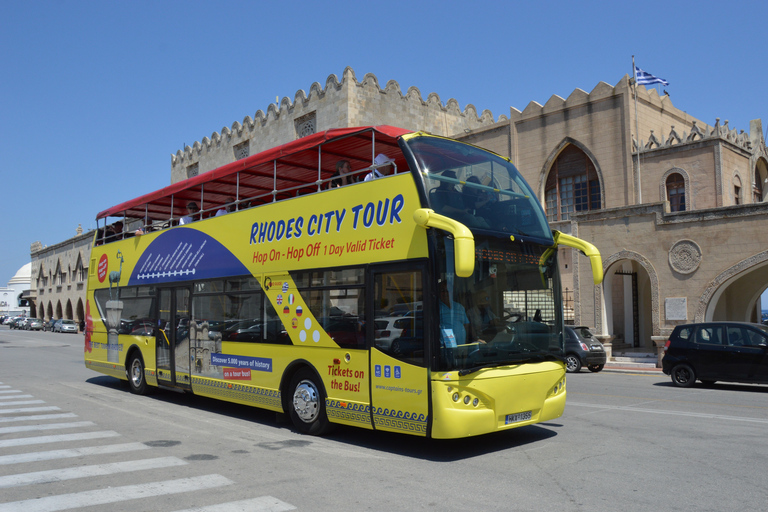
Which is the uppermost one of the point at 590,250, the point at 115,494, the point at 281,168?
the point at 281,168

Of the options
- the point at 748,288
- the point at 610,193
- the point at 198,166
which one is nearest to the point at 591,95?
the point at 610,193

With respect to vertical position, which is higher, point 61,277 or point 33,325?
point 61,277

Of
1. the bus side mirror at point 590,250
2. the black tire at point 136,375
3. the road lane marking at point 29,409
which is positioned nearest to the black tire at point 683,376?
the bus side mirror at point 590,250

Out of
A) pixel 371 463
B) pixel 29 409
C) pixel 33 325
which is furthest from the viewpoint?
pixel 33 325

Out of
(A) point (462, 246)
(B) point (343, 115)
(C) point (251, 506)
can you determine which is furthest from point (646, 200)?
(C) point (251, 506)

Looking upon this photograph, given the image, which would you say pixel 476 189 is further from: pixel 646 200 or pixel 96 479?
pixel 646 200

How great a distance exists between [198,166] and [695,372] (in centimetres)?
3948

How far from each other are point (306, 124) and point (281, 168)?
2604cm

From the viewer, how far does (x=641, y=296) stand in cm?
2811

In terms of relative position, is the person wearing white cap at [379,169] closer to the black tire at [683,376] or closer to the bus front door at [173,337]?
the bus front door at [173,337]

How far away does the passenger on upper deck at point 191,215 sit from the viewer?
41.4ft

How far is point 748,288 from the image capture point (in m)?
25.8

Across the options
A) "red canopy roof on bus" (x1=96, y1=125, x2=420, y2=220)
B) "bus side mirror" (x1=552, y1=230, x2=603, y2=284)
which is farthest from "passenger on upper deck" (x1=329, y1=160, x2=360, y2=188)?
"bus side mirror" (x1=552, y1=230, x2=603, y2=284)

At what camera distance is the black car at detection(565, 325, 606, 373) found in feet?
63.7
